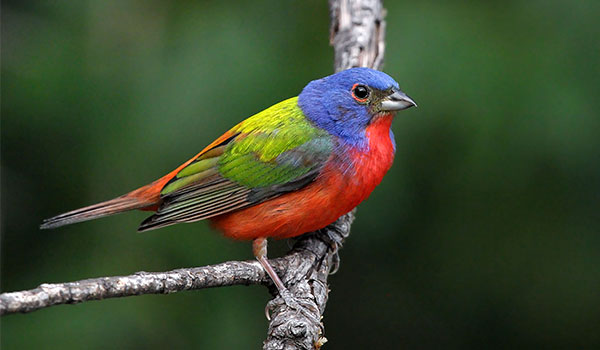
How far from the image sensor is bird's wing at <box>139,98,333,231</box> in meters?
3.42

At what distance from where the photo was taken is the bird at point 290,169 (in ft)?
11.1

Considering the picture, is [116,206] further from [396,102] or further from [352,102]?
[396,102]

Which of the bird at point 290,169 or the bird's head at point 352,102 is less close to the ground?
the bird's head at point 352,102

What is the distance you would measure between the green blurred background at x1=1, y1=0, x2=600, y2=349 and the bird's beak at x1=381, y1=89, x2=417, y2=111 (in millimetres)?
351

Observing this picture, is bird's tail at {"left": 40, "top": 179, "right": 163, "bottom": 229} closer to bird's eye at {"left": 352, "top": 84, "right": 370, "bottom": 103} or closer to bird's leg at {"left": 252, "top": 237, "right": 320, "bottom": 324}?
bird's leg at {"left": 252, "top": 237, "right": 320, "bottom": 324}

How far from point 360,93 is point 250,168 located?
66 centimetres

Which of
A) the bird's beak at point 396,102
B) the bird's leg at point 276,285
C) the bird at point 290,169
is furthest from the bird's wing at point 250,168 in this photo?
the bird's beak at point 396,102

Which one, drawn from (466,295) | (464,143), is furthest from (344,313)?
(464,143)

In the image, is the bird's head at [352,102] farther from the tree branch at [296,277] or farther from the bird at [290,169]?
the tree branch at [296,277]

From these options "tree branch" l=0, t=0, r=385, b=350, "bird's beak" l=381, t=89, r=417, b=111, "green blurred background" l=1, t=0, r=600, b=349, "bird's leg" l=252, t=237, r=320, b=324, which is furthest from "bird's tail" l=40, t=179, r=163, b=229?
"bird's beak" l=381, t=89, r=417, b=111

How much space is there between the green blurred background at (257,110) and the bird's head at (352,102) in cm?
34

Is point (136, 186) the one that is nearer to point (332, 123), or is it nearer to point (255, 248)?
point (255, 248)

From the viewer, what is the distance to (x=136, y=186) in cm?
394

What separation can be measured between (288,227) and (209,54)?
3.66 ft
